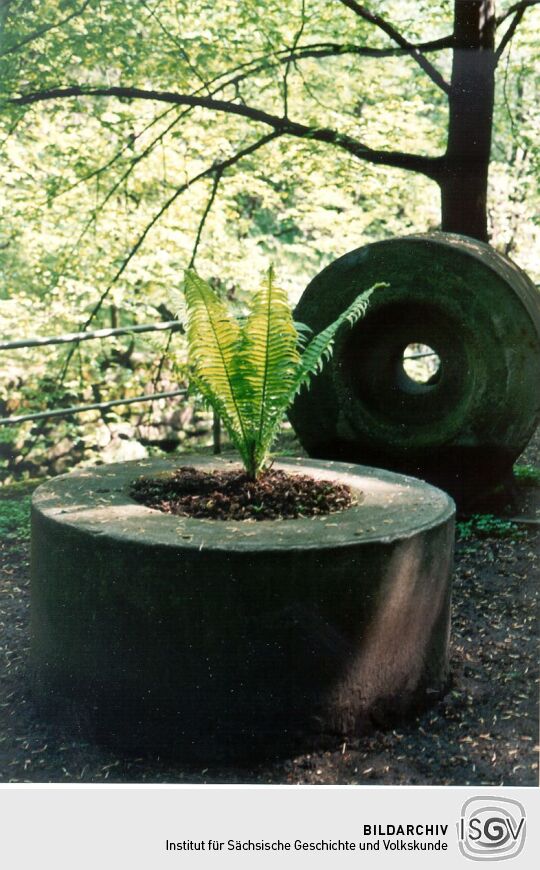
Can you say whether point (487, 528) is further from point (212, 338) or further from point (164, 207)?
point (164, 207)

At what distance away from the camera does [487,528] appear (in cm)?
544

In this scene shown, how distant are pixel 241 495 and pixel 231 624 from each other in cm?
75

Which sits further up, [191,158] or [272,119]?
[191,158]

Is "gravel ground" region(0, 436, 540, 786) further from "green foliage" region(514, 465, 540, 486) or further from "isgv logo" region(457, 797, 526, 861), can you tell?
"green foliage" region(514, 465, 540, 486)

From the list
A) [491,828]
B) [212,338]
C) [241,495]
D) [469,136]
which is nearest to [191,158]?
[469,136]

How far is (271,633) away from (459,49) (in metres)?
5.73

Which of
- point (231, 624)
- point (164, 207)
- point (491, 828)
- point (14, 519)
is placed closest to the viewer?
point (491, 828)

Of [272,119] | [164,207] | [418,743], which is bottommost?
[418,743]

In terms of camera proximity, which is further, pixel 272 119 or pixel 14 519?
pixel 272 119

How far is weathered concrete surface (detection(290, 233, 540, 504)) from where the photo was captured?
5.44 m

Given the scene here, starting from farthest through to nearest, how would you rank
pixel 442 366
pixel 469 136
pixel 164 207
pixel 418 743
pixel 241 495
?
pixel 164 207 < pixel 469 136 < pixel 442 366 < pixel 241 495 < pixel 418 743

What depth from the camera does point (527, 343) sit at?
5.40 metres

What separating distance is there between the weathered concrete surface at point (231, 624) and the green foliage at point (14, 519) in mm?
2619

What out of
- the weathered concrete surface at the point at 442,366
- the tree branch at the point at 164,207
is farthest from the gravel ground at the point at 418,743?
the tree branch at the point at 164,207
